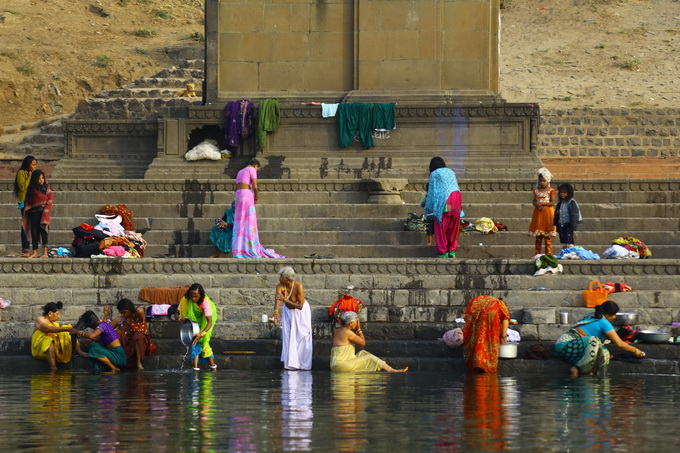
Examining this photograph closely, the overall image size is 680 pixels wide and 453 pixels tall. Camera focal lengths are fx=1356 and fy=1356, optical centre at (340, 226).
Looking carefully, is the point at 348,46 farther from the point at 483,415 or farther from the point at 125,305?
the point at 483,415

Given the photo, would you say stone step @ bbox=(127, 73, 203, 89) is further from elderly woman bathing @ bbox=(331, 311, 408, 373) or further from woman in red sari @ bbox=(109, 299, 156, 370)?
elderly woman bathing @ bbox=(331, 311, 408, 373)

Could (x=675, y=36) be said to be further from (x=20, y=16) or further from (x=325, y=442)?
(x=325, y=442)

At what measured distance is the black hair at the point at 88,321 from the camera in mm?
14211

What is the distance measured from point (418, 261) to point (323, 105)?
636 cm

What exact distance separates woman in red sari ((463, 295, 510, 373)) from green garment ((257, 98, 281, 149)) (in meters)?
8.03

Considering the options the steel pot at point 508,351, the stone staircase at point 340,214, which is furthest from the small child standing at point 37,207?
the steel pot at point 508,351

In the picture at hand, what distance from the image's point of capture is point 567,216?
54.5 ft

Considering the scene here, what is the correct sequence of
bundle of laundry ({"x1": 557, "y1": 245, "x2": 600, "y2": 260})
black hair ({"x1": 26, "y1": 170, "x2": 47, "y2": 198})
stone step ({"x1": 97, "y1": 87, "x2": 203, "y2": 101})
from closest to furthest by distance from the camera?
bundle of laundry ({"x1": 557, "y1": 245, "x2": 600, "y2": 260})
black hair ({"x1": 26, "y1": 170, "x2": 47, "y2": 198})
stone step ({"x1": 97, "y1": 87, "x2": 203, "y2": 101})

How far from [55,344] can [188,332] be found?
4.59 feet

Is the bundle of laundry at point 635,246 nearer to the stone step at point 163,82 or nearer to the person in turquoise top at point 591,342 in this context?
the person in turquoise top at point 591,342

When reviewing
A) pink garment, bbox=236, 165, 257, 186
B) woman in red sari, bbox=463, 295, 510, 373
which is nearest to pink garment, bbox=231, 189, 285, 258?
pink garment, bbox=236, 165, 257, 186

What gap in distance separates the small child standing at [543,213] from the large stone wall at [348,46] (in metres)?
4.98

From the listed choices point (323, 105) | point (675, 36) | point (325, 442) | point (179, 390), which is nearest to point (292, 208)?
point (323, 105)

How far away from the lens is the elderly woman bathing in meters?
13.4
